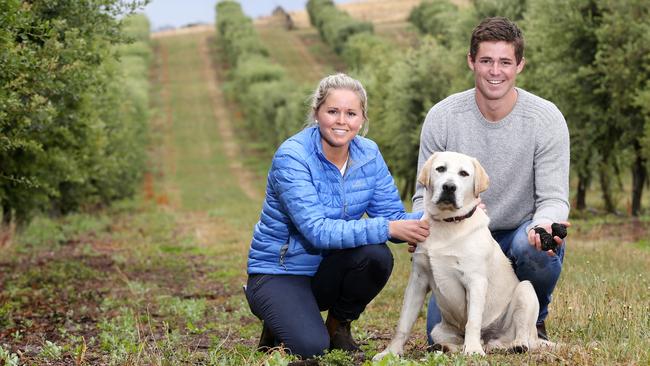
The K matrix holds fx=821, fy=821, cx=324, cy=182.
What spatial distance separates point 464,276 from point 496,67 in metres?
1.73

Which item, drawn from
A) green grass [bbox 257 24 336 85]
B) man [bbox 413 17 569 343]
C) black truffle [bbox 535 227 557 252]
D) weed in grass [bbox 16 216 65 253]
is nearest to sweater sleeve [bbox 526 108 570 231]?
man [bbox 413 17 569 343]

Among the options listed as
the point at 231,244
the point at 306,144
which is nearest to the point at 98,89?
the point at 231,244

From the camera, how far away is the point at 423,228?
6.30 metres

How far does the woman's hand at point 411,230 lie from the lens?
6285 millimetres

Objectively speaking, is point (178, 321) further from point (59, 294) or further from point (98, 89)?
point (98, 89)

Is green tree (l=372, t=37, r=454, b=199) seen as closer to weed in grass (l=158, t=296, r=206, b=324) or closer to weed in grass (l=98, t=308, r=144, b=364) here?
weed in grass (l=158, t=296, r=206, b=324)

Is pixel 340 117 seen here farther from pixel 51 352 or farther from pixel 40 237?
pixel 40 237

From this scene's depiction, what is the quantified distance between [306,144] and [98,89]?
1067cm

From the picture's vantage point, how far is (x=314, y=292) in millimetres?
7230

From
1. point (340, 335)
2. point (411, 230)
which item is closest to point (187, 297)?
point (340, 335)

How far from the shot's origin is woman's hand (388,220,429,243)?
629cm

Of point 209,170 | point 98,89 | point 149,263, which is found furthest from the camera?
point 209,170

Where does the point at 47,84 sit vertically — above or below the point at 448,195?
above

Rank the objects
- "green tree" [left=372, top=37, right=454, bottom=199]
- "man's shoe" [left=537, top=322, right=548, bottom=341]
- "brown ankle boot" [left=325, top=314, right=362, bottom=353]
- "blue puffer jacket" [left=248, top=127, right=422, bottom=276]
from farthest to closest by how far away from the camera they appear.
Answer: "green tree" [left=372, top=37, right=454, bottom=199]
"brown ankle boot" [left=325, top=314, right=362, bottom=353]
"man's shoe" [left=537, top=322, right=548, bottom=341]
"blue puffer jacket" [left=248, top=127, right=422, bottom=276]
